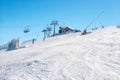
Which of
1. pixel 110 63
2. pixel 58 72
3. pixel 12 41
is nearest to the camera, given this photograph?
pixel 58 72

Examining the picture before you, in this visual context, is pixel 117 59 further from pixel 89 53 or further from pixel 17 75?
pixel 17 75

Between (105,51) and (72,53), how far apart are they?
6.74 feet

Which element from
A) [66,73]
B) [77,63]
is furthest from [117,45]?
[66,73]

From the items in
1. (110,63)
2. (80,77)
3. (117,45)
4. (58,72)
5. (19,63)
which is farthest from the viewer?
(117,45)

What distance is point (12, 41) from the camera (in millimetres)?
31328

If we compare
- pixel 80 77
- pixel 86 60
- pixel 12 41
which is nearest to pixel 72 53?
pixel 86 60

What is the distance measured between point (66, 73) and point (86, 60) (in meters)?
2.13

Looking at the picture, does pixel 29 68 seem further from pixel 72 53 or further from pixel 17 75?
pixel 72 53

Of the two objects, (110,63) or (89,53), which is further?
(89,53)

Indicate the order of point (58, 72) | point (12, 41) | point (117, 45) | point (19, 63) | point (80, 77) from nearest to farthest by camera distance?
point (80, 77)
point (58, 72)
point (19, 63)
point (117, 45)
point (12, 41)

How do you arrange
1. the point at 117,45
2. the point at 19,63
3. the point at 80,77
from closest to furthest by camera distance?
the point at 80,77, the point at 19,63, the point at 117,45

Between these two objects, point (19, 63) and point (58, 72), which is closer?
point (58, 72)

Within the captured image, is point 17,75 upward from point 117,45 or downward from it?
downward

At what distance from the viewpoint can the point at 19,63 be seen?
14.2 meters
